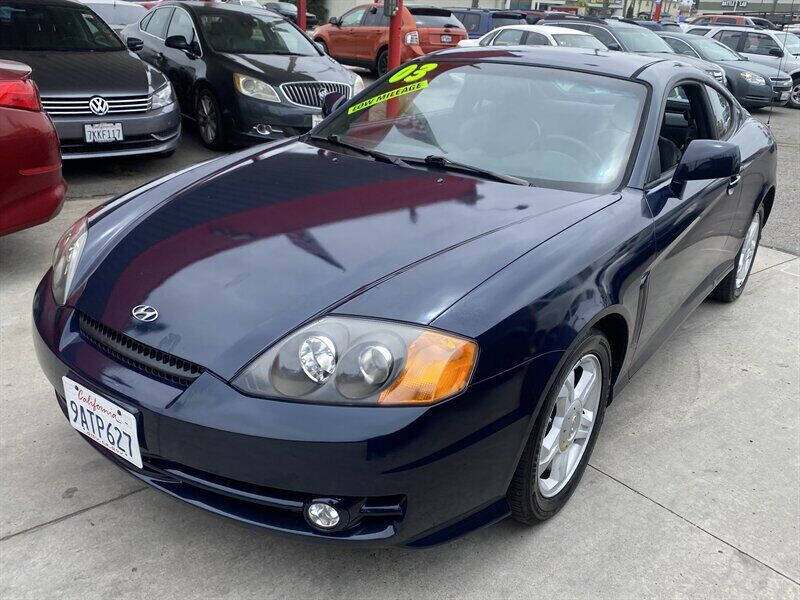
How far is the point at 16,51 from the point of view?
6.09 m

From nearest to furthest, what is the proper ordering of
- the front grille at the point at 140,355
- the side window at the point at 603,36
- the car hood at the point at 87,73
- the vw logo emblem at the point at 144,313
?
the front grille at the point at 140,355
the vw logo emblem at the point at 144,313
the car hood at the point at 87,73
the side window at the point at 603,36

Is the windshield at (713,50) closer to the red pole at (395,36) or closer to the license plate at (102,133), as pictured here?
the red pole at (395,36)

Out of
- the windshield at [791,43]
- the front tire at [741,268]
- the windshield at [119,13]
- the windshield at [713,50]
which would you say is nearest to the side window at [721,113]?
the front tire at [741,268]

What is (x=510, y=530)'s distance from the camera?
2424 millimetres

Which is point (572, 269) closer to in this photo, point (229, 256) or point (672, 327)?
point (229, 256)

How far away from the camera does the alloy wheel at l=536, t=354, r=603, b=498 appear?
234 cm

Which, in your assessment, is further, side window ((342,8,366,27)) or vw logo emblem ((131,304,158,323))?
side window ((342,8,366,27))

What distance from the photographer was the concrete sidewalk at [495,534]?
2162 millimetres

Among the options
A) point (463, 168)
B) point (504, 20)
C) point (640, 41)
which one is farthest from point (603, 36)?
point (463, 168)

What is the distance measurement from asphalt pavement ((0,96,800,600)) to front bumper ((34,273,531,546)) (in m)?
0.12

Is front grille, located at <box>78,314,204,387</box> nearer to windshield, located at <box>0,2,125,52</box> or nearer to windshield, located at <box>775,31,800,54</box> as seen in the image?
windshield, located at <box>0,2,125,52</box>

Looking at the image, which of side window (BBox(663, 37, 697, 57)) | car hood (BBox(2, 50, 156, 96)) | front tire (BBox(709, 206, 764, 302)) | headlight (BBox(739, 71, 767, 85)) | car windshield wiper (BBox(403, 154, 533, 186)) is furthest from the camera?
side window (BBox(663, 37, 697, 57))

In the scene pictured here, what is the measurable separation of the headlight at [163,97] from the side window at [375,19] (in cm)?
986

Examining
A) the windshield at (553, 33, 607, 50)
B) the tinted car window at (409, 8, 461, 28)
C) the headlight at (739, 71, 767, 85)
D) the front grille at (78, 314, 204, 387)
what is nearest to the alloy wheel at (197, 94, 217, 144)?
the front grille at (78, 314, 204, 387)
